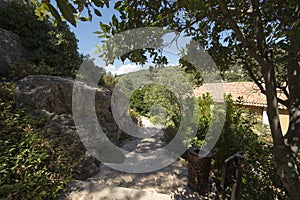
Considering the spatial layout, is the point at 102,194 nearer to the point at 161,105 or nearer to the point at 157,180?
the point at 157,180

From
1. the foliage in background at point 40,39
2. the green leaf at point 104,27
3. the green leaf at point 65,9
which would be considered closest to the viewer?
the green leaf at point 65,9

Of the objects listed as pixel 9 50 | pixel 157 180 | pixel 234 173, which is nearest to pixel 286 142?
pixel 234 173

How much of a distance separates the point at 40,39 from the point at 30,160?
5.47 meters

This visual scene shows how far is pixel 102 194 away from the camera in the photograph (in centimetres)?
211

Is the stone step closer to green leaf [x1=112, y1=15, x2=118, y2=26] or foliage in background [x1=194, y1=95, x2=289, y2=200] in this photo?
foliage in background [x1=194, y1=95, x2=289, y2=200]

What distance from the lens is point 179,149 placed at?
401 centimetres

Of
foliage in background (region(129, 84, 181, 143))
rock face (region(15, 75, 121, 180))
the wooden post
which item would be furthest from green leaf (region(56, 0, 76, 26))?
foliage in background (region(129, 84, 181, 143))

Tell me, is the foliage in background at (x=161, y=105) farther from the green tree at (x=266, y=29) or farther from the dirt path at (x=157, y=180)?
the green tree at (x=266, y=29)

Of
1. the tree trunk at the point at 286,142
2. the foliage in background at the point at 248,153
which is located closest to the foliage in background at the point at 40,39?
the foliage in background at the point at 248,153

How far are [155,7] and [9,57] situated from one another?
17.6ft

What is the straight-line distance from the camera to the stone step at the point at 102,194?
205cm

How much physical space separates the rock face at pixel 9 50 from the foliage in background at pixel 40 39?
0.24 metres

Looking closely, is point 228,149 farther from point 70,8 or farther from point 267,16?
point 70,8

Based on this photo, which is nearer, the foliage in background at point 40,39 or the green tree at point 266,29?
the green tree at point 266,29
